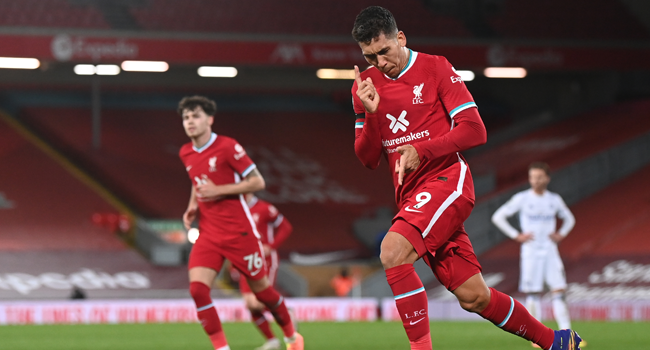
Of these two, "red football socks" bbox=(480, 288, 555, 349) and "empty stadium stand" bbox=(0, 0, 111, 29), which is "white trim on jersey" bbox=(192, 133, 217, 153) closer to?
"red football socks" bbox=(480, 288, 555, 349)

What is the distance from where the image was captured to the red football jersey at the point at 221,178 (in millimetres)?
7559

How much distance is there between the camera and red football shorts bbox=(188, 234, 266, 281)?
7445 millimetres

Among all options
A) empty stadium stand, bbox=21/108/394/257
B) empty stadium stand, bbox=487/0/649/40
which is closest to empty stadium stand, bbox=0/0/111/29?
empty stadium stand, bbox=21/108/394/257

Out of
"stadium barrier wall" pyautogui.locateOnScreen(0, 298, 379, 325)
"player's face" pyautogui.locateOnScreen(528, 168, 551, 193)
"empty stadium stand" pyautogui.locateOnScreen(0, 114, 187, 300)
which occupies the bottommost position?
"stadium barrier wall" pyautogui.locateOnScreen(0, 298, 379, 325)

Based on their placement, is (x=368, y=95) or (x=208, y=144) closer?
(x=368, y=95)

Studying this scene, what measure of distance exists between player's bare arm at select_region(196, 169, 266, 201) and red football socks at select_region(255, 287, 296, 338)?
932 millimetres

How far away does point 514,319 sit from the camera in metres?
4.94

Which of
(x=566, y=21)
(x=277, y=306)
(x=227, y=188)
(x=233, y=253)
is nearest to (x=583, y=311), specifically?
(x=277, y=306)

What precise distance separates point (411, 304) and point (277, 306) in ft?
10.6

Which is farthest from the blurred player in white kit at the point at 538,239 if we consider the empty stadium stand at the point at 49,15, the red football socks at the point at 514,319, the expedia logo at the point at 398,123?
the empty stadium stand at the point at 49,15

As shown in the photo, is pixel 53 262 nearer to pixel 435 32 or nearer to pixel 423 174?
pixel 435 32

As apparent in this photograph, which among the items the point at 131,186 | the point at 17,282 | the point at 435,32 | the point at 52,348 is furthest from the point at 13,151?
the point at 52,348

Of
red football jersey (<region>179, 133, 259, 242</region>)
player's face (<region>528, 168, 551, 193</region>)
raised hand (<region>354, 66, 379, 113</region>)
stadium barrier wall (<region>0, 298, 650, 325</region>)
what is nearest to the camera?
raised hand (<region>354, 66, 379, 113</region>)

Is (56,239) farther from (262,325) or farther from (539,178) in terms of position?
(539,178)
